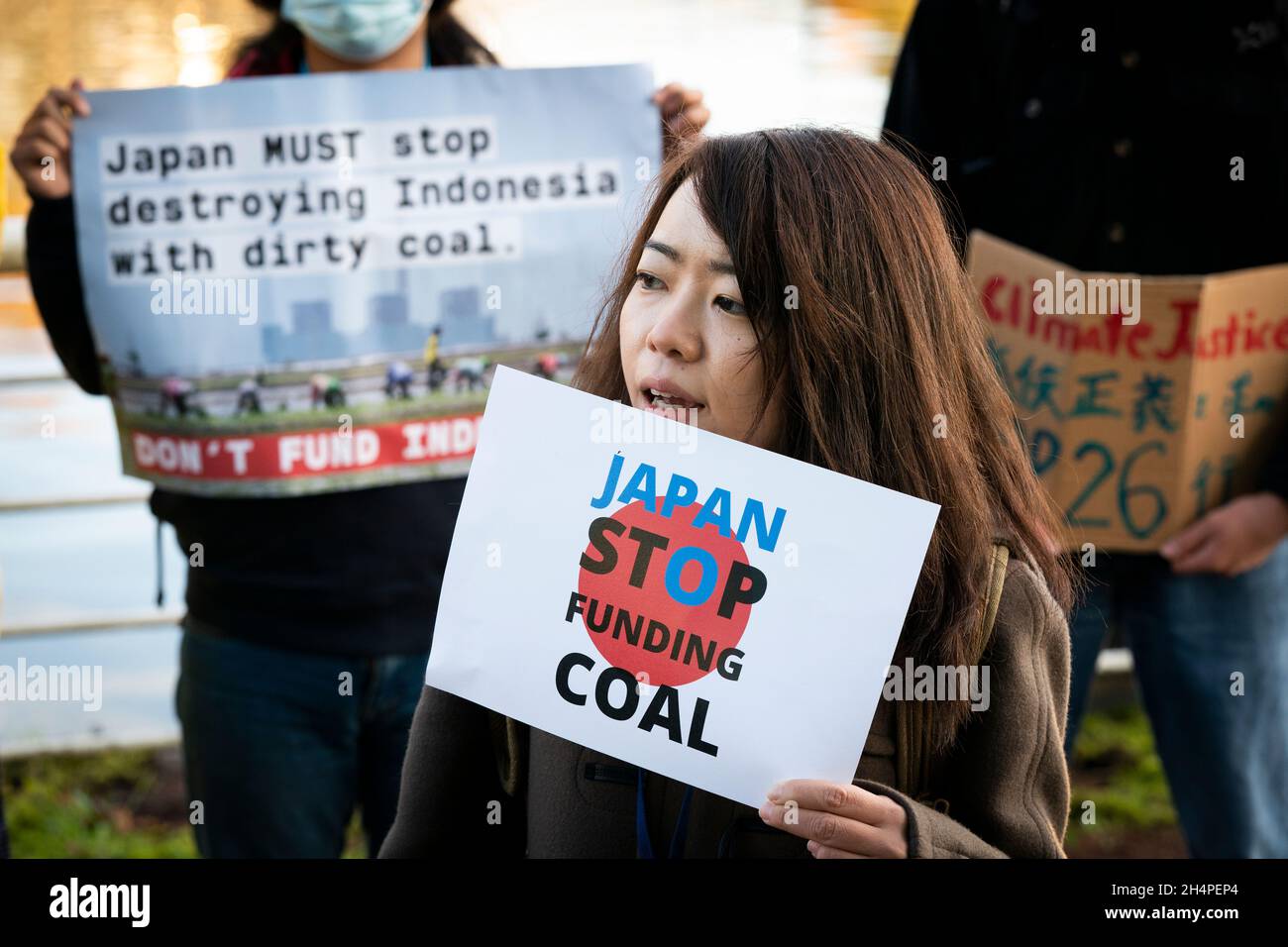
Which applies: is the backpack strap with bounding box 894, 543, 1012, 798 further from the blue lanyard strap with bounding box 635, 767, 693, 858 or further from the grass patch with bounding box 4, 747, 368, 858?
the grass patch with bounding box 4, 747, 368, 858

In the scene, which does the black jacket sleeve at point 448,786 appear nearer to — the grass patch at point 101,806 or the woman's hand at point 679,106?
the woman's hand at point 679,106

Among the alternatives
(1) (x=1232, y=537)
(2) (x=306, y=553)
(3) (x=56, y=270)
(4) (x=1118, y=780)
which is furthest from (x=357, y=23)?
(4) (x=1118, y=780)

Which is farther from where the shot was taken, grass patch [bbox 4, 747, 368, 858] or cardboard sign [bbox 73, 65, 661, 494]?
grass patch [bbox 4, 747, 368, 858]

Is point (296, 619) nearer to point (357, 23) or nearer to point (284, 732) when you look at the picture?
point (284, 732)

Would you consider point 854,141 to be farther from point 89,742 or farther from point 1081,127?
point 89,742

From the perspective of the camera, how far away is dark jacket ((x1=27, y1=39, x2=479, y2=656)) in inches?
95.0

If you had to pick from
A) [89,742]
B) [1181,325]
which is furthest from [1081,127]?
[89,742]

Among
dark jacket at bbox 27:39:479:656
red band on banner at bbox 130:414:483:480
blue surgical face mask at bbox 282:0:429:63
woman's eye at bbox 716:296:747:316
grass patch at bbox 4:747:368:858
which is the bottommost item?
grass patch at bbox 4:747:368:858

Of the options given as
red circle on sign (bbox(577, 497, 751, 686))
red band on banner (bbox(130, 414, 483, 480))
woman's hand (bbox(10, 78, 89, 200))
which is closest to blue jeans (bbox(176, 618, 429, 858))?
red band on banner (bbox(130, 414, 483, 480))

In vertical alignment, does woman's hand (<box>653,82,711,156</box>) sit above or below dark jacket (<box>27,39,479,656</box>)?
above

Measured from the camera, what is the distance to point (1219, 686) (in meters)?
2.61

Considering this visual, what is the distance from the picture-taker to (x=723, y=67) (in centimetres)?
641

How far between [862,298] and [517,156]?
3.68 ft

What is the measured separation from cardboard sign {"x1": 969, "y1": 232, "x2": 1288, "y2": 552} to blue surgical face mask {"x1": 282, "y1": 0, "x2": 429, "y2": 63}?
3.68 feet
